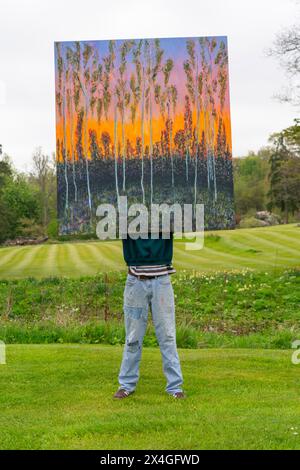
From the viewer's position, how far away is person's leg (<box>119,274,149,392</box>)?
6.61 m

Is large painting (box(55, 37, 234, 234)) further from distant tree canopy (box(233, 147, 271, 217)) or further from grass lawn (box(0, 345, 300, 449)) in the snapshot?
grass lawn (box(0, 345, 300, 449))

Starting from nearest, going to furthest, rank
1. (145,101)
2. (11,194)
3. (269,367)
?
(269,367) < (145,101) < (11,194)

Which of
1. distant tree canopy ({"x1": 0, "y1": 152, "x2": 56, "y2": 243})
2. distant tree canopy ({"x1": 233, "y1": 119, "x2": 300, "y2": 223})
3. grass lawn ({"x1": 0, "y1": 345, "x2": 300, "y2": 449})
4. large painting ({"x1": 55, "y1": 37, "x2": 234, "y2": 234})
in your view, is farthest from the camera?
distant tree canopy ({"x1": 0, "y1": 152, "x2": 56, "y2": 243})

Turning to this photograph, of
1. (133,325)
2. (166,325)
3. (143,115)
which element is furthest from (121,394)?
(143,115)

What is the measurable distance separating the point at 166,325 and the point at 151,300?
268 mm

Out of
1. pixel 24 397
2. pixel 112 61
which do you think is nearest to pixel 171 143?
pixel 112 61

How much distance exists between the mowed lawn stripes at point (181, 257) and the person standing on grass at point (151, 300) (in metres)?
15.2

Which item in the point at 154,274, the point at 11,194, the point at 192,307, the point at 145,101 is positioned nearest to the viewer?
the point at 154,274

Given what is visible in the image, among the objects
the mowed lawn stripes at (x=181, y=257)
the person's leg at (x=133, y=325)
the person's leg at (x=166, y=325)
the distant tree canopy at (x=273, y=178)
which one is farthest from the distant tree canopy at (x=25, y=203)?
the person's leg at (x=166, y=325)

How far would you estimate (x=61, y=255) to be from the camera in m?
22.7

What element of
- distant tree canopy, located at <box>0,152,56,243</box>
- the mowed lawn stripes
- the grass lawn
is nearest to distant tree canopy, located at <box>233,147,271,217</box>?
the mowed lawn stripes

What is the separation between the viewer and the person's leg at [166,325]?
6.58 meters

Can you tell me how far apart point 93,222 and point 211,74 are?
18.8 feet

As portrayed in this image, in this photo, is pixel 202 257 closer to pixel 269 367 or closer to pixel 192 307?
pixel 192 307
